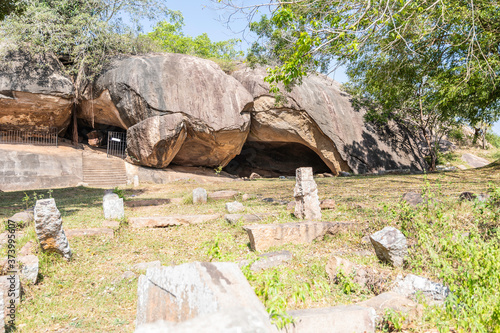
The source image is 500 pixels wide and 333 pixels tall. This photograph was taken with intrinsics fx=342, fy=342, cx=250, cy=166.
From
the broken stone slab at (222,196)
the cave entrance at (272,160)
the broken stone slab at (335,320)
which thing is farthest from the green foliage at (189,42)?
the broken stone slab at (335,320)

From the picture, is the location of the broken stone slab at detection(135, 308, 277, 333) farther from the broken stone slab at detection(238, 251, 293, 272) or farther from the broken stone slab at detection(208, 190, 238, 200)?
the broken stone slab at detection(208, 190, 238, 200)

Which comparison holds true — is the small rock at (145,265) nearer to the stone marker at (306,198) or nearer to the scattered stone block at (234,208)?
the stone marker at (306,198)

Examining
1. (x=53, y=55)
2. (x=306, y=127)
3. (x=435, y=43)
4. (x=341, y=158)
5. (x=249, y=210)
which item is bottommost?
(x=249, y=210)

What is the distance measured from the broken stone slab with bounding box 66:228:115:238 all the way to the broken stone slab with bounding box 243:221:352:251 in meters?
2.41

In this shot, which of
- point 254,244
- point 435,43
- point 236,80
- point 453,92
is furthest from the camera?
point 236,80

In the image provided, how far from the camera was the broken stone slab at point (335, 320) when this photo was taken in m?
2.50

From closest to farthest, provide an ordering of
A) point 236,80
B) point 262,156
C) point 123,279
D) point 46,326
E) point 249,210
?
point 46,326
point 123,279
point 249,210
point 236,80
point 262,156

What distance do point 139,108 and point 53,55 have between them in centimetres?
508

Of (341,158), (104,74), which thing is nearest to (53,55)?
(104,74)

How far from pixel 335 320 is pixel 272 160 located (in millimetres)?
22083

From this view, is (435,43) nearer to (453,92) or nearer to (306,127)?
(453,92)

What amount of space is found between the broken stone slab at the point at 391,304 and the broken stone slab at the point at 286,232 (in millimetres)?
2337

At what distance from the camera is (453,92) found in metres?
10.9

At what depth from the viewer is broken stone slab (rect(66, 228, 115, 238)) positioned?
568 centimetres
